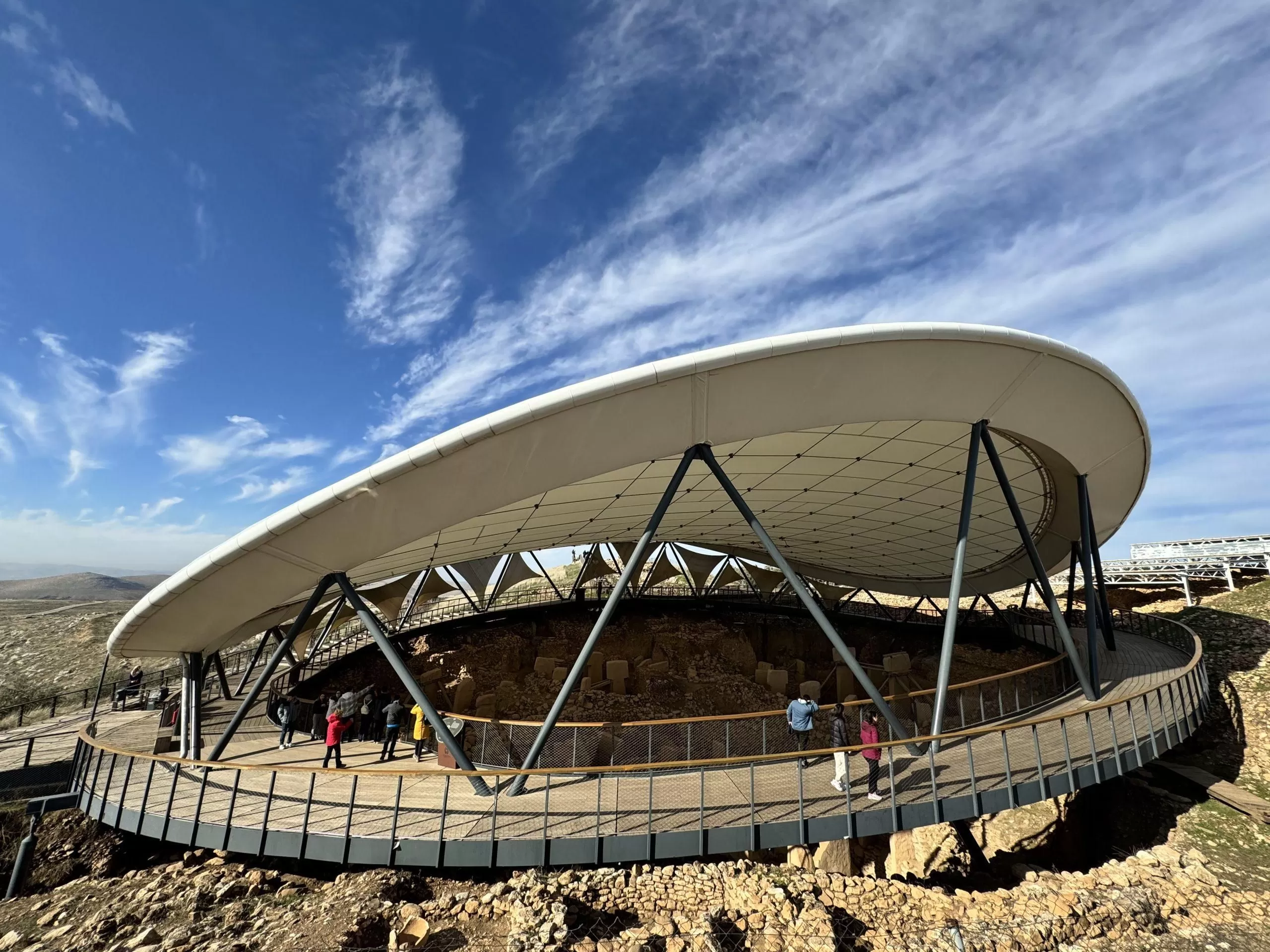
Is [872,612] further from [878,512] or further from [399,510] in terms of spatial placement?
[399,510]

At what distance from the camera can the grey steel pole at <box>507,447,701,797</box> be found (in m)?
8.90

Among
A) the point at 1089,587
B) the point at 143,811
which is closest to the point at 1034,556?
the point at 1089,587

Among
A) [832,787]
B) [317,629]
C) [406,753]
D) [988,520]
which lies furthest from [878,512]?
[317,629]

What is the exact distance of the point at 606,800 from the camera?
8508 mm

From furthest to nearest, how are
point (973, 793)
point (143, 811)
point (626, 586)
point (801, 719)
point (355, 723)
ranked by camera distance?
point (355, 723) → point (626, 586) → point (801, 719) → point (143, 811) → point (973, 793)

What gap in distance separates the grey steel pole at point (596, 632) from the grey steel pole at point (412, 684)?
29.0 inches

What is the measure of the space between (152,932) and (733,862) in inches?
281

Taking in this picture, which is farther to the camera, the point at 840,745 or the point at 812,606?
the point at 812,606

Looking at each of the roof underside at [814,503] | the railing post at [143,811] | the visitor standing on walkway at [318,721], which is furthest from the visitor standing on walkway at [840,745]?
the visitor standing on walkway at [318,721]

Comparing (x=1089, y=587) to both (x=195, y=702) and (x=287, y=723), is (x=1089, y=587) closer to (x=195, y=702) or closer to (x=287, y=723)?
(x=287, y=723)

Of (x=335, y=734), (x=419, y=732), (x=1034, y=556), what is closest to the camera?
(x=335, y=734)

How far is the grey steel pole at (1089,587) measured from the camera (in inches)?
491

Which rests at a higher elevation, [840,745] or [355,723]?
[840,745]

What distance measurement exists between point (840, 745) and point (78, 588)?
19967 cm
